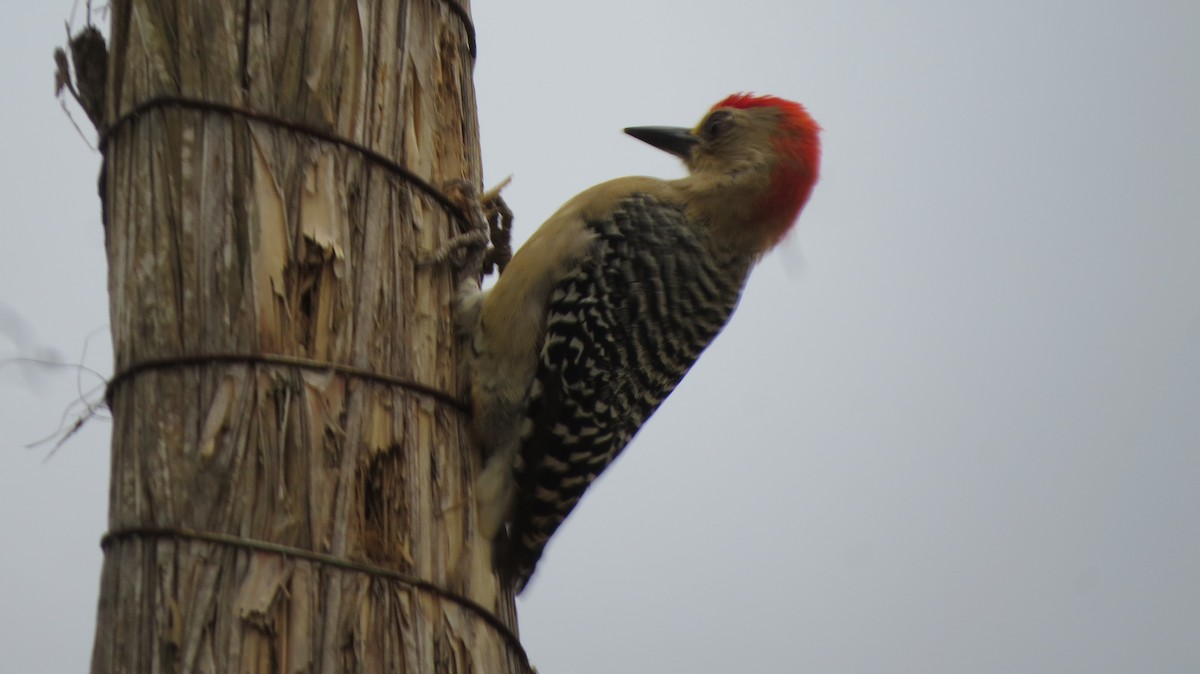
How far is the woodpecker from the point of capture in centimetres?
385

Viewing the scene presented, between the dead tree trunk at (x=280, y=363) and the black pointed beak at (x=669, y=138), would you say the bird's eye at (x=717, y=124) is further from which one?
the dead tree trunk at (x=280, y=363)

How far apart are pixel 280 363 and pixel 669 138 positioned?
289cm

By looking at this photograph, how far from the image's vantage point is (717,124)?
5.37m

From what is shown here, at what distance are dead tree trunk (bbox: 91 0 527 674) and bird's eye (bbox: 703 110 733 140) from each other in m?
2.03

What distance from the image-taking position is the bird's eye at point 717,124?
533 cm

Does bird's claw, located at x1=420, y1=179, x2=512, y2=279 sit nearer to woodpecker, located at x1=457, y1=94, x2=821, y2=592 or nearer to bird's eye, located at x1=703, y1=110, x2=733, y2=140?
woodpecker, located at x1=457, y1=94, x2=821, y2=592

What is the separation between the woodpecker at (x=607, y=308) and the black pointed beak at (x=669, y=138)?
8cm

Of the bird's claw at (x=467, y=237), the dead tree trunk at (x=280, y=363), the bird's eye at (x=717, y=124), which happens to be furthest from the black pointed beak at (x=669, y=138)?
the dead tree trunk at (x=280, y=363)

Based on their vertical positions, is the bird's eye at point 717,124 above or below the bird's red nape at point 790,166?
above

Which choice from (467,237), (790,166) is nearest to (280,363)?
(467,237)

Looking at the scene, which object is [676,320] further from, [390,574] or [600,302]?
[390,574]

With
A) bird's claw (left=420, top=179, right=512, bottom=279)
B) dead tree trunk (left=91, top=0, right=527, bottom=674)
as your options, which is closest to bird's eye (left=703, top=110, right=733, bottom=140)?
bird's claw (left=420, top=179, right=512, bottom=279)

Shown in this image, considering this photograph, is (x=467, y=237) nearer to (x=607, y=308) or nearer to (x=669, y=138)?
(x=607, y=308)

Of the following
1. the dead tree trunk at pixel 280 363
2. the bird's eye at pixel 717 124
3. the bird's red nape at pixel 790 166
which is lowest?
the dead tree trunk at pixel 280 363
